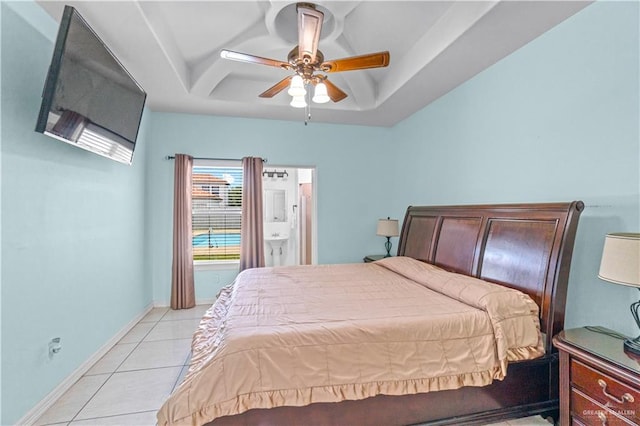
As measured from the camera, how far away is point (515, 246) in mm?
2189

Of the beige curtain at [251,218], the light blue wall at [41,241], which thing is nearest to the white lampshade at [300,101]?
the light blue wall at [41,241]

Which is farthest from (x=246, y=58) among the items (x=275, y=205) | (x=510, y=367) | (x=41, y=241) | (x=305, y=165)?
(x=275, y=205)

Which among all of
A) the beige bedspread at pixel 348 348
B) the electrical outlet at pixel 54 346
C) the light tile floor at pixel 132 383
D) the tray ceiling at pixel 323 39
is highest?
the tray ceiling at pixel 323 39

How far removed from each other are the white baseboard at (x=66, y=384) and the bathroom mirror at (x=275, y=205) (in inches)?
128

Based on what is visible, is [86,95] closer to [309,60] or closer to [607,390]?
[309,60]

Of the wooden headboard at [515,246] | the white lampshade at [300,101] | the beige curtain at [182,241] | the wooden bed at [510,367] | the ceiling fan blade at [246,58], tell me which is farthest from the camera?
the beige curtain at [182,241]

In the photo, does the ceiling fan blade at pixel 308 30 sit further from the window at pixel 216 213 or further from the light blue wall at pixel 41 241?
the window at pixel 216 213

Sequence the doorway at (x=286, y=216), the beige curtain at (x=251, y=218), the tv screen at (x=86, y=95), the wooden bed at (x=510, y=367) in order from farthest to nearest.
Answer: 1. the doorway at (x=286, y=216)
2. the beige curtain at (x=251, y=218)
3. the tv screen at (x=86, y=95)
4. the wooden bed at (x=510, y=367)

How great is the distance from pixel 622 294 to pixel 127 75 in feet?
12.8

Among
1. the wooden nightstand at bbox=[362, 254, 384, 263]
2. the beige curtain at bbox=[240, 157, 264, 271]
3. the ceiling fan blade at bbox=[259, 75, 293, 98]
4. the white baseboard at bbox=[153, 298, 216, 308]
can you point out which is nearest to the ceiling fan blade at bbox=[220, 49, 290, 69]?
the ceiling fan blade at bbox=[259, 75, 293, 98]

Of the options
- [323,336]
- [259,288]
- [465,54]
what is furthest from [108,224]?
[465,54]

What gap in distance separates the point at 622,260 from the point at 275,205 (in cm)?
523

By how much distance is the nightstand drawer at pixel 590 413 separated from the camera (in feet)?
4.65

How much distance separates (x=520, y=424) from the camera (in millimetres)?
1858
